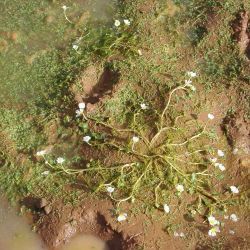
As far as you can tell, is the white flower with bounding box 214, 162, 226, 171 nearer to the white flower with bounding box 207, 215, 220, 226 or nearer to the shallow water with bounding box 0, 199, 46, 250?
the white flower with bounding box 207, 215, 220, 226

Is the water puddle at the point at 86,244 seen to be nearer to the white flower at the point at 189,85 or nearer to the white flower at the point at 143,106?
the white flower at the point at 143,106

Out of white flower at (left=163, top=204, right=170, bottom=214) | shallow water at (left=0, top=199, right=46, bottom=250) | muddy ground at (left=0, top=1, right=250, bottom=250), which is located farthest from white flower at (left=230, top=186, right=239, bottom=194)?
shallow water at (left=0, top=199, right=46, bottom=250)

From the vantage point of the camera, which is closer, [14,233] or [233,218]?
[233,218]

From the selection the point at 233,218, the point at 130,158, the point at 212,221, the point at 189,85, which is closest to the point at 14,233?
the point at 130,158

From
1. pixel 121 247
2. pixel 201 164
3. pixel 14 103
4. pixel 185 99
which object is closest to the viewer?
pixel 121 247

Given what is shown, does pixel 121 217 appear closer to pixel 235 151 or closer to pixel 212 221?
pixel 212 221

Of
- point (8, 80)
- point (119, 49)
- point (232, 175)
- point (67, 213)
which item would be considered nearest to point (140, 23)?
point (119, 49)

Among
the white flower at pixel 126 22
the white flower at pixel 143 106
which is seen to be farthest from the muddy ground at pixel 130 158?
the white flower at pixel 126 22

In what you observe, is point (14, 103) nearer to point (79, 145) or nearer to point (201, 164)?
point (79, 145)
